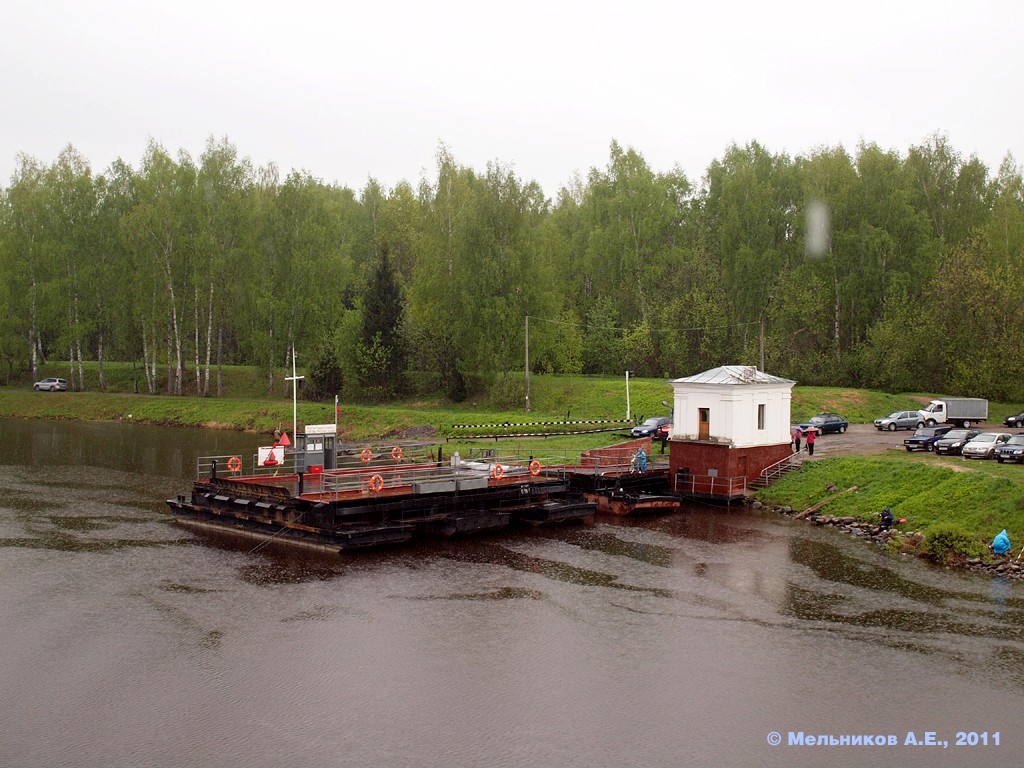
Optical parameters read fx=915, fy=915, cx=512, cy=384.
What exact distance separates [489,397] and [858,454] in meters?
31.2

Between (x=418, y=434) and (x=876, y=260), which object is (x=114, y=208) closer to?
(x=418, y=434)

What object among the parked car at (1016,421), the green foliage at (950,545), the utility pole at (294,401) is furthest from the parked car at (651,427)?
the green foliage at (950,545)

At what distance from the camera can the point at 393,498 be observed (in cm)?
3419

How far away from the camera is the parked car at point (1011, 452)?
40.2 metres

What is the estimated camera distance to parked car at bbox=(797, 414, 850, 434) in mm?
53688

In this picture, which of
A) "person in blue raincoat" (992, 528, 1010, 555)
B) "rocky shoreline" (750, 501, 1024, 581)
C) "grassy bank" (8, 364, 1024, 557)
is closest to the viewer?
"rocky shoreline" (750, 501, 1024, 581)

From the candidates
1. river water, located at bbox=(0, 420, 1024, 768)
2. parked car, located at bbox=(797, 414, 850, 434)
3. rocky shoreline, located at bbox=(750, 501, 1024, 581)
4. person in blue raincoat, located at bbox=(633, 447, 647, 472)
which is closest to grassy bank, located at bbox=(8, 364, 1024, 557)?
rocky shoreline, located at bbox=(750, 501, 1024, 581)

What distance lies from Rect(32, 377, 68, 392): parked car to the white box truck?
7103 centimetres

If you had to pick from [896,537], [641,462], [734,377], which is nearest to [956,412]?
[734,377]

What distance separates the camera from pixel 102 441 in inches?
2434

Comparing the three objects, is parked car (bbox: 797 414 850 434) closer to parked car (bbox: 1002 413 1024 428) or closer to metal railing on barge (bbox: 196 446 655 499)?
parked car (bbox: 1002 413 1024 428)

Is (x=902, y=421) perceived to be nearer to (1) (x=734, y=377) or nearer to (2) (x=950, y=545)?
(1) (x=734, y=377)

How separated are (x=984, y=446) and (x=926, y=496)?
354 inches

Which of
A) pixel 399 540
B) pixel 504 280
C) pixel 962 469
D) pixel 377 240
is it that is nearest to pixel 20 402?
pixel 377 240
